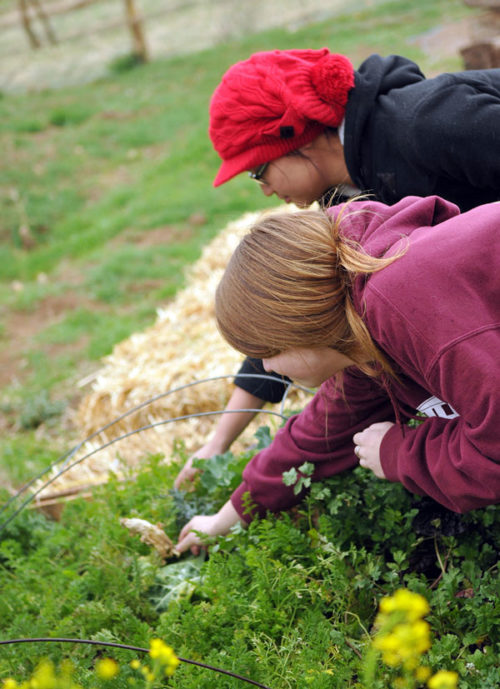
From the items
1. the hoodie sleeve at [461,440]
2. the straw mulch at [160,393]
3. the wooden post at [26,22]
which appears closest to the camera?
the hoodie sleeve at [461,440]

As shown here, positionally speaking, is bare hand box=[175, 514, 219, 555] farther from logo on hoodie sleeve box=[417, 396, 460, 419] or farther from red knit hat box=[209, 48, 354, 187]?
red knit hat box=[209, 48, 354, 187]

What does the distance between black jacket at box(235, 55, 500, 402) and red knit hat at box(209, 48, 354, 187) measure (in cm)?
9

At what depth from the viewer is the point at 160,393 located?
402cm

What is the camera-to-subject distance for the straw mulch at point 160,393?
3.57 metres

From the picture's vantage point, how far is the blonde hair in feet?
5.71

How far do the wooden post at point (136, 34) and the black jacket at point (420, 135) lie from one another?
14203 millimetres

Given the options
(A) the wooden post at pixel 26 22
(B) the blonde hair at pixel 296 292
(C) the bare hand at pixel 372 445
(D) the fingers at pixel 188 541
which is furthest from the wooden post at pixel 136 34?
(C) the bare hand at pixel 372 445

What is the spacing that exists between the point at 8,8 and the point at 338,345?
25.7 m

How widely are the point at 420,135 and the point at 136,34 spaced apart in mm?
14942

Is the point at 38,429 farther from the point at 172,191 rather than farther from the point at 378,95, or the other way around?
the point at 172,191

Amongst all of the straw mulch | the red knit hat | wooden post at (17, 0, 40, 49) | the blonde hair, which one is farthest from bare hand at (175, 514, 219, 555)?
wooden post at (17, 0, 40, 49)

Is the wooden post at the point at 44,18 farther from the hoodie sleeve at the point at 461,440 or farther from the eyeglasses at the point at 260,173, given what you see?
the hoodie sleeve at the point at 461,440

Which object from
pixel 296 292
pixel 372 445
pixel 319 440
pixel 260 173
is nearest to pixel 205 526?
pixel 319 440

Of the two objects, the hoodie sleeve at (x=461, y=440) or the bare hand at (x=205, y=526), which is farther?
the bare hand at (x=205, y=526)
